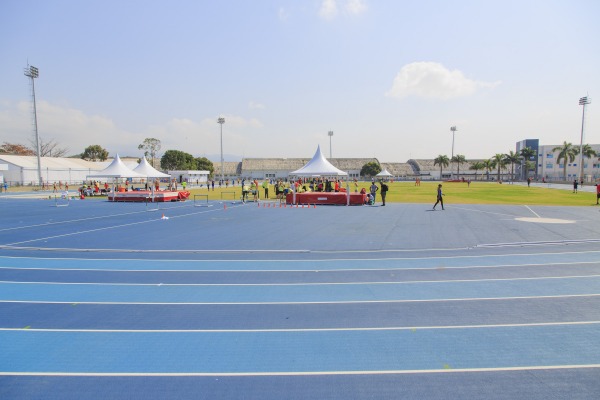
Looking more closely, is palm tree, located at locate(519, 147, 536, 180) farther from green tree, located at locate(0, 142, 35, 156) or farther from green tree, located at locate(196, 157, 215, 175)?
green tree, located at locate(0, 142, 35, 156)

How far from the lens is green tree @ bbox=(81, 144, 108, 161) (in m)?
95.3

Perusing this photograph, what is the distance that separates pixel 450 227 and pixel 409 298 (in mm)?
9545

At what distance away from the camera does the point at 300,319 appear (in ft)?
19.1

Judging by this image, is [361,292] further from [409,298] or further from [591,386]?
[591,386]

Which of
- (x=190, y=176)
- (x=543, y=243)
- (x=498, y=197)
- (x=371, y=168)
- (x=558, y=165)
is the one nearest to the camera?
(x=543, y=243)

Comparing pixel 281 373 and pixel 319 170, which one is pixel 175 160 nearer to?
pixel 319 170

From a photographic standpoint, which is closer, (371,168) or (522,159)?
(522,159)

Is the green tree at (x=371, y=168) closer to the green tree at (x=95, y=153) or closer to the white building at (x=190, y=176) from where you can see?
the white building at (x=190, y=176)

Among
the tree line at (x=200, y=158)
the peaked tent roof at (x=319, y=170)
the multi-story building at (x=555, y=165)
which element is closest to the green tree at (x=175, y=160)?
the tree line at (x=200, y=158)

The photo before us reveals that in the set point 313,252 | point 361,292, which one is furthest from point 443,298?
point 313,252

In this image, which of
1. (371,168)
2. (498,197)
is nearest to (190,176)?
(498,197)

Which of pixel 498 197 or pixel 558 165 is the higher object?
pixel 558 165

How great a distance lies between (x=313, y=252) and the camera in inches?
425

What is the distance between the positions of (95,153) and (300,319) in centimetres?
10600
